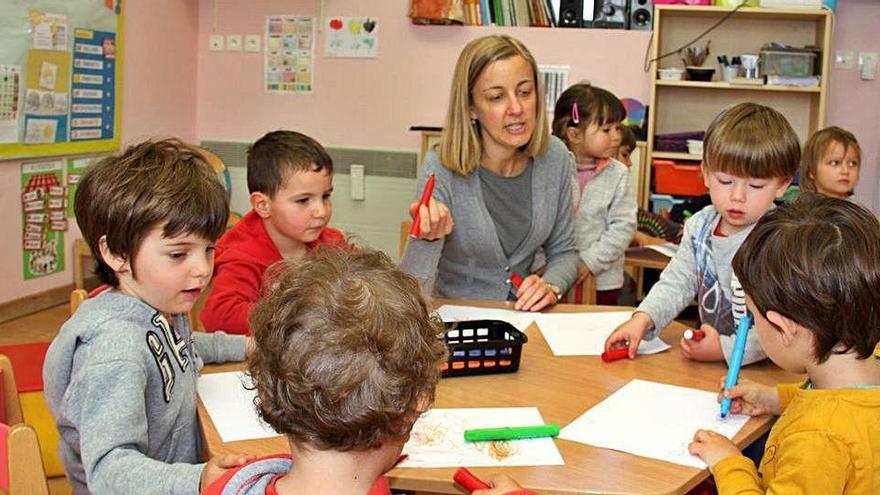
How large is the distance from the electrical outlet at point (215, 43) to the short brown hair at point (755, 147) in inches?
172

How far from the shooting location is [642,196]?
5023 millimetres

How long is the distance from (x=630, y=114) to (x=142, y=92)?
2686 mm

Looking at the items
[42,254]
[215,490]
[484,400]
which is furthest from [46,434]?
[42,254]

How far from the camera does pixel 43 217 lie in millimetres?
4508

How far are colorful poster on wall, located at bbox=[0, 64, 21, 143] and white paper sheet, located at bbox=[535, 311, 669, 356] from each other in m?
3.01

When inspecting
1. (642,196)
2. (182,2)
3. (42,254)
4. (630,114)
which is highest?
(182,2)

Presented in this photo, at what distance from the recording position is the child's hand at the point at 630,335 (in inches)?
72.5

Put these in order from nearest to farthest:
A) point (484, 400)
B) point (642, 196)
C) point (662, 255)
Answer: point (484, 400) < point (662, 255) < point (642, 196)

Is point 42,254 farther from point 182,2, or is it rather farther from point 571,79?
point 571,79

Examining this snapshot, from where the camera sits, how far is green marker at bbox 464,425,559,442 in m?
1.38

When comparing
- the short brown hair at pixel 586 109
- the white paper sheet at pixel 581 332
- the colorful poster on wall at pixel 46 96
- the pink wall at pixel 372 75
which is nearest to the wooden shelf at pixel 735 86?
the pink wall at pixel 372 75

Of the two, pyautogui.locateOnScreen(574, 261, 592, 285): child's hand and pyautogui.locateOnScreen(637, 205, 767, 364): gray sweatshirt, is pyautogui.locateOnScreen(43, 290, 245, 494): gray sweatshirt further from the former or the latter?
pyautogui.locateOnScreen(574, 261, 592, 285): child's hand

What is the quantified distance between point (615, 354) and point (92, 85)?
3.72 m

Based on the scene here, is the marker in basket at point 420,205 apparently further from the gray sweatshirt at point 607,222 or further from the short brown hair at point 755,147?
the gray sweatshirt at point 607,222
